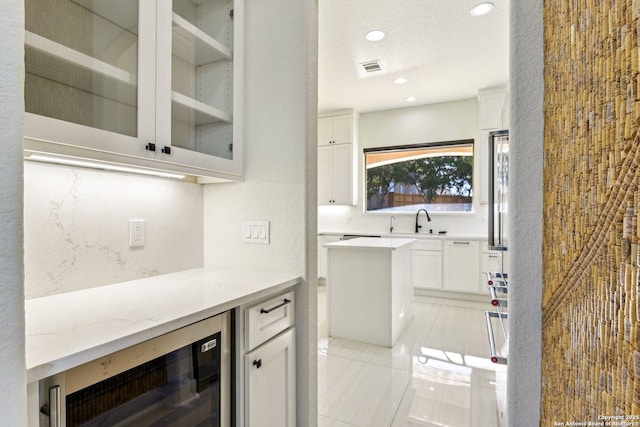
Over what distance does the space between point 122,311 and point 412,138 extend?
189 inches

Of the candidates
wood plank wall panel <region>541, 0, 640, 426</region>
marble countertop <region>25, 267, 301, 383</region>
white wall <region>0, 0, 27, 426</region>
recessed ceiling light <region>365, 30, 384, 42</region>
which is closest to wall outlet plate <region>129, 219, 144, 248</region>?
marble countertop <region>25, 267, 301, 383</region>

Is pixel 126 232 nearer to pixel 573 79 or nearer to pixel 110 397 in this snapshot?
pixel 110 397

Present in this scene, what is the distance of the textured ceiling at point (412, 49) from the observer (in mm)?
2582

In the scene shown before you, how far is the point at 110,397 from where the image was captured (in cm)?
78

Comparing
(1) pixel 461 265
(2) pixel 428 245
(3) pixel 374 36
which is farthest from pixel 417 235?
(3) pixel 374 36

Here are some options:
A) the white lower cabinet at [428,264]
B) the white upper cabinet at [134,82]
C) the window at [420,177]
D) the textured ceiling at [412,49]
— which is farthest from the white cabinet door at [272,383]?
the window at [420,177]

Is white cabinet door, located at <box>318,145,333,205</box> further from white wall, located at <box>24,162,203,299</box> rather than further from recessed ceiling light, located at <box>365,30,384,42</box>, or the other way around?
Result: white wall, located at <box>24,162,203,299</box>

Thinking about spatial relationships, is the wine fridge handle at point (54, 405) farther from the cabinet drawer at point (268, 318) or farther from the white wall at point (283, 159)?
the white wall at point (283, 159)

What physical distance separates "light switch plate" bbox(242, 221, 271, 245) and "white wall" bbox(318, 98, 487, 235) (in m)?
3.73

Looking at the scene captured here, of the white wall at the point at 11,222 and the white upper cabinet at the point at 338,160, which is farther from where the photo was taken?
the white upper cabinet at the point at 338,160

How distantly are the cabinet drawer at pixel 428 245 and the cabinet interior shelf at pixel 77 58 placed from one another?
156 inches

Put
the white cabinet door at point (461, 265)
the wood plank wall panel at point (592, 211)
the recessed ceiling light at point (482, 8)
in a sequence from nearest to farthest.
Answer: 1. the wood plank wall panel at point (592, 211)
2. the recessed ceiling light at point (482, 8)
3. the white cabinet door at point (461, 265)

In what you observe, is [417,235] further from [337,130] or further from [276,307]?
[276,307]

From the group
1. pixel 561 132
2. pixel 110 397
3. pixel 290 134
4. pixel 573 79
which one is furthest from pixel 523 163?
pixel 110 397
